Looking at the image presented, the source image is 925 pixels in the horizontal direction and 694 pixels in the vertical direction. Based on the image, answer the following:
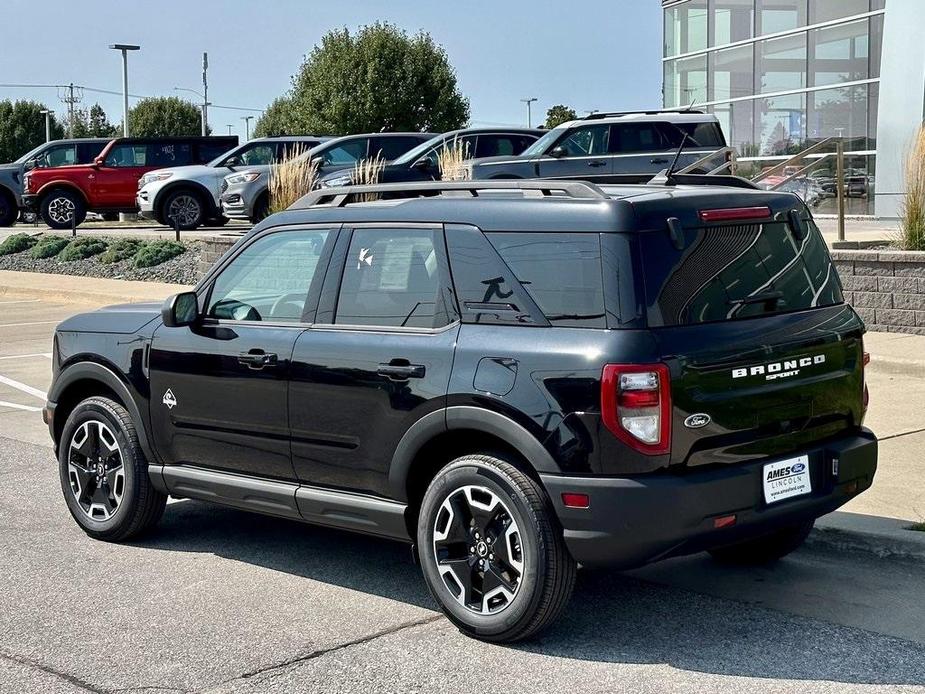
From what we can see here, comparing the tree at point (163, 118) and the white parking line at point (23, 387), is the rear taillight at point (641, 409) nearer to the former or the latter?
the white parking line at point (23, 387)

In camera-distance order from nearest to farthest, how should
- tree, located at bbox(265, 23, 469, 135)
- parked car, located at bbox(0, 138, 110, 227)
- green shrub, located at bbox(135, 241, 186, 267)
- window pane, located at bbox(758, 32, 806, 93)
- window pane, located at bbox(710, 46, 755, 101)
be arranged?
green shrub, located at bbox(135, 241, 186, 267), window pane, located at bbox(758, 32, 806, 93), window pane, located at bbox(710, 46, 755, 101), parked car, located at bbox(0, 138, 110, 227), tree, located at bbox(265, 23, 469, 135)

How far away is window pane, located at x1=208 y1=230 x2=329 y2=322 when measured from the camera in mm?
6113

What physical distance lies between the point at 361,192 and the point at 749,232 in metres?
1.75

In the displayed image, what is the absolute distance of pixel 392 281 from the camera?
576 cm

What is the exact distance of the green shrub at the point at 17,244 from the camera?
26.3 metres

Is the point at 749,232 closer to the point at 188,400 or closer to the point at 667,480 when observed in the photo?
the point at 667,480

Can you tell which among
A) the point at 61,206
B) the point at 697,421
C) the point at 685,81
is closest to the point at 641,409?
the point at 697,421

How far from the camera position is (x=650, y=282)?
499 centimetres

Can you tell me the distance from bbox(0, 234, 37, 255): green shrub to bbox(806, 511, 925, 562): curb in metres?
22.5

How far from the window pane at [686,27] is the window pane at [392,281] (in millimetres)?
25023

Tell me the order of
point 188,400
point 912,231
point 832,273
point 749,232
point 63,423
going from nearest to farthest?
point 749,232 < point 832,273 < point 188,400 < point 63,423 < point 912,231

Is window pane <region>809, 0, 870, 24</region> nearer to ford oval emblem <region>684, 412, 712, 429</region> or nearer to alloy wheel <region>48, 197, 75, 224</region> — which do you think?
alloy wheel <region>48, 197, 75, 224</region>

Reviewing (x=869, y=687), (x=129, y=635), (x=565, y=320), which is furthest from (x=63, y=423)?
(x=869, y=687)

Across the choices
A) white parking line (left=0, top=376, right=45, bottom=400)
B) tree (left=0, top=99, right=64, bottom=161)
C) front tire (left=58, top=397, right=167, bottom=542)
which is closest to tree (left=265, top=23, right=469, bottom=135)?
white parking line (left=0, top=376, right=45, bottom=400)
